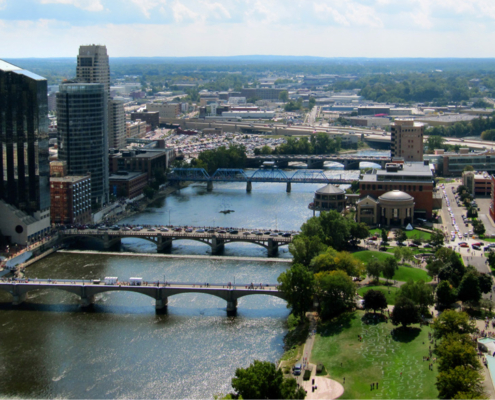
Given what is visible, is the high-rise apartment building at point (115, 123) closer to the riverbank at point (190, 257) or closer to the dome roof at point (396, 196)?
the riverbank at point (190, 257)

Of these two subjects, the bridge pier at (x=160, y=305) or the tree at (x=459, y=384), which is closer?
the tree at (x=459, y=384)

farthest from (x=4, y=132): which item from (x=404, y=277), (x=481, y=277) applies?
(x=481, y=277)

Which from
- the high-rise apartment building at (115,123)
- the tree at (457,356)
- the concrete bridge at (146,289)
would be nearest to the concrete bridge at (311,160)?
the high-rise apartment building at (115,123)

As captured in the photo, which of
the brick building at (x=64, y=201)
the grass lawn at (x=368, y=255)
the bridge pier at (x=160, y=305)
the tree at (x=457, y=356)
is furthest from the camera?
the brick building at (x=64, y=201)

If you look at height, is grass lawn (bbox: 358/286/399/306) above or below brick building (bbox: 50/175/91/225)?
below

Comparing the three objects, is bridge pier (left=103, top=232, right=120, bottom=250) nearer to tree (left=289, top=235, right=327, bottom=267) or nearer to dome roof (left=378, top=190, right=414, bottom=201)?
tree (left=289, top=235, right=327, bottom=267)

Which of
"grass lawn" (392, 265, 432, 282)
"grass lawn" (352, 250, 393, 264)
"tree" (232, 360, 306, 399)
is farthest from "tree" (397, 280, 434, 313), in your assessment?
"tree" (232, 360, 306, 399)

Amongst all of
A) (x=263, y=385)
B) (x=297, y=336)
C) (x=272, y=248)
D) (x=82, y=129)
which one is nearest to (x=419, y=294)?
(x=297, y=336)
